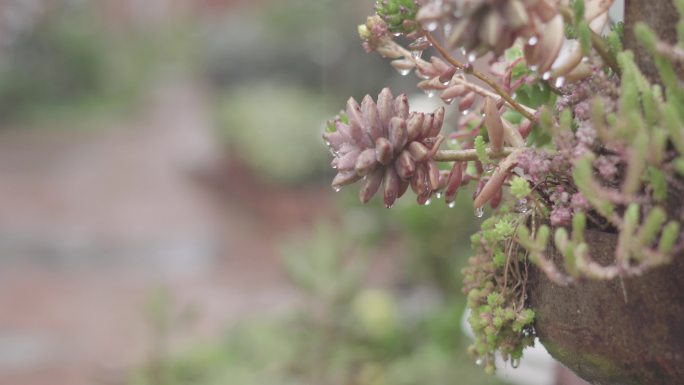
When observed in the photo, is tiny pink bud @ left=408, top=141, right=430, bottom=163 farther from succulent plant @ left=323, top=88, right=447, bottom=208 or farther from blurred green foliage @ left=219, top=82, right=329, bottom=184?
blurred green foliage @ left=219, top=82, right=329, bottom=184

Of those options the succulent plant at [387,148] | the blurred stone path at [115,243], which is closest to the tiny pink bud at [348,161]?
the succulent plant at [387,148]

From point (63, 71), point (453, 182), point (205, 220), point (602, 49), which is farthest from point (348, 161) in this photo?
point (63, 71)

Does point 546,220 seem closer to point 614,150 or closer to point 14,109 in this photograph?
point 614,150

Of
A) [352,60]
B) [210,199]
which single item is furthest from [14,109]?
[352,60]

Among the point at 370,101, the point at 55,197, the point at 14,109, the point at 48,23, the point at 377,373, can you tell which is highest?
the point at 48,23

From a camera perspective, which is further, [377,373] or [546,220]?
[377,373]

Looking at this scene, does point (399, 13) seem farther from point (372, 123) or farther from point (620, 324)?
point (620, 324)
